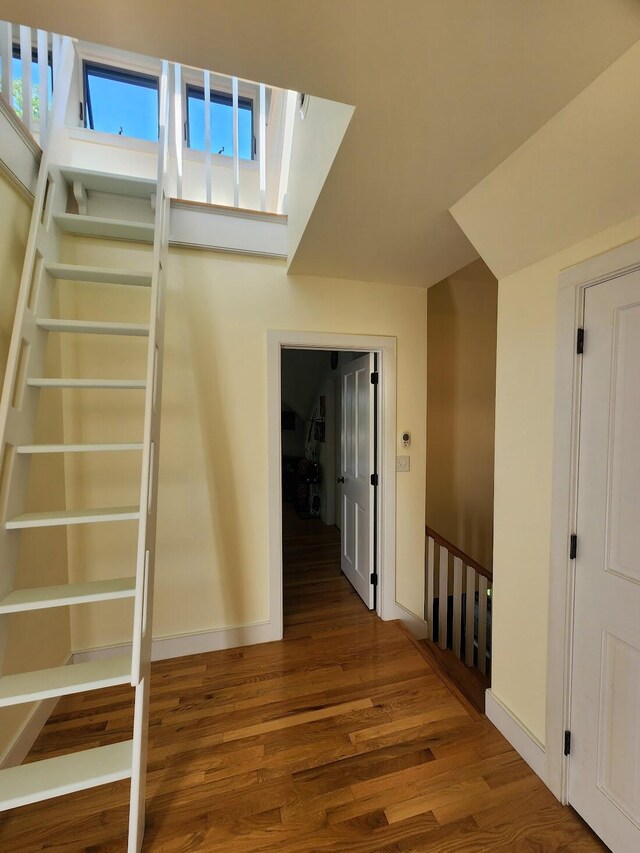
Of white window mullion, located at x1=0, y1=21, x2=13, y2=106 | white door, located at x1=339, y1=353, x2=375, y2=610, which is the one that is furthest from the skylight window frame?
white door, located at x1=339, y1=353, x2=375, y2=610

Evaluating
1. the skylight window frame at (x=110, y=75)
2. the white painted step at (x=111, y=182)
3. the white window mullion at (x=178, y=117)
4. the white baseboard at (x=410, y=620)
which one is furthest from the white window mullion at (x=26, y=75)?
the white baseboard at (x=410, y=620)

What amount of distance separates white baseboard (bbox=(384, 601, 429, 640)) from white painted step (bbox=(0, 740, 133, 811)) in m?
1.89

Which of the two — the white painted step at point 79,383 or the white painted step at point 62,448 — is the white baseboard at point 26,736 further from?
the white painted step at point 79,383

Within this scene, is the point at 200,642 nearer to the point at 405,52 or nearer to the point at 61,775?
the point at 61,775

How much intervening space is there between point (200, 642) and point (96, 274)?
222 centimetres

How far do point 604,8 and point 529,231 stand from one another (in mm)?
677

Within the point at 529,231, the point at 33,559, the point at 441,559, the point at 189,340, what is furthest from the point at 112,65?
the point at 441,559

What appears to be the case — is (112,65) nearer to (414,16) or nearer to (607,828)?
(414,16)

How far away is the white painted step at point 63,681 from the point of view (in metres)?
1.08

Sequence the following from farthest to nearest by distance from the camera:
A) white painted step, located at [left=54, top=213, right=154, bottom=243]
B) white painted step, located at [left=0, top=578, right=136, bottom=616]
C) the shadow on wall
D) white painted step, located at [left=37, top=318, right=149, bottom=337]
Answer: the shadow on wall, white painted step, located at [left=54, top=213, right=154, bottom=243], white painted step, located at [left=37, top=318, right=149, bottom=337], white painted step, located at [left=0, top=578, right=136, bottom=616]

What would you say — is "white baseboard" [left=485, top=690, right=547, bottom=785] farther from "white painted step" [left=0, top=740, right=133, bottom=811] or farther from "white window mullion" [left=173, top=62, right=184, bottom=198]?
"white window mullion" [left=173, top=62, right=184, bottom=198]

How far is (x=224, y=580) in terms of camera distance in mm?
2291

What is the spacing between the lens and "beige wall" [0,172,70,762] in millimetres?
1467

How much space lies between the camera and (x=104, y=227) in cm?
182
